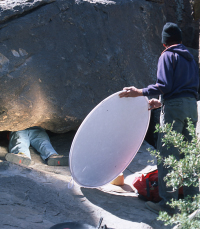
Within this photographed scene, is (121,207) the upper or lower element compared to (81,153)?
lower

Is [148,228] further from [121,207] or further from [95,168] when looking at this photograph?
[95,168]

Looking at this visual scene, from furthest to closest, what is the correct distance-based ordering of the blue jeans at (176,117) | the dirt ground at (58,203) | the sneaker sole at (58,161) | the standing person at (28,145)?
the sneaker sole at (58,161), the standing person at (28,145), the blue jeans at (176,117), the dirt ground at (58,203)

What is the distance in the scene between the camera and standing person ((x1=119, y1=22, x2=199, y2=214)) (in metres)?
2.21

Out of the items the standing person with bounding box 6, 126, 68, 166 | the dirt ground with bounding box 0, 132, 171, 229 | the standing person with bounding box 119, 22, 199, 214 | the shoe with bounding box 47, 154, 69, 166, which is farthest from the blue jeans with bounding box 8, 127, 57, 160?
the standing person with bounding box 119, 22, 199, 214

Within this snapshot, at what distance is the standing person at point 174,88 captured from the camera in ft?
7.27

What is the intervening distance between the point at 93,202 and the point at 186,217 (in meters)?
1.31

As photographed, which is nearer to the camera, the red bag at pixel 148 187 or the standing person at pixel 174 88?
the standing person at pixel 174 88

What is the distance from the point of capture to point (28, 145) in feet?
12.1

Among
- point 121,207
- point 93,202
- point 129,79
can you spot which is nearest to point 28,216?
point 93,202

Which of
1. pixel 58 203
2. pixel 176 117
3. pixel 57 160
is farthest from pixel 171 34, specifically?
pixel 57 160

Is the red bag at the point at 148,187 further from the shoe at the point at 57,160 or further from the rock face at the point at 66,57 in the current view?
the rock face at the point at 66,57

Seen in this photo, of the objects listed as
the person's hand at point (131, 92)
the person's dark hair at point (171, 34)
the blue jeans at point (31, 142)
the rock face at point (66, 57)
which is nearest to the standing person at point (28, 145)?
the blue jeans at point (31, 142)

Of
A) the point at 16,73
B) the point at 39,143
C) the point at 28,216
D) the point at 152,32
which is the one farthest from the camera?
the point at 152,32

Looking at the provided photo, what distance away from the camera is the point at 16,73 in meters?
3.15
